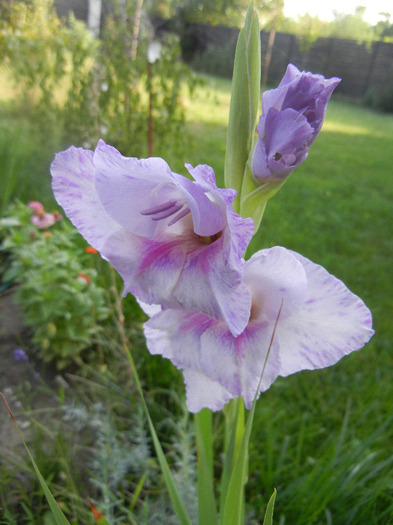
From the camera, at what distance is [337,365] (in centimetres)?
219

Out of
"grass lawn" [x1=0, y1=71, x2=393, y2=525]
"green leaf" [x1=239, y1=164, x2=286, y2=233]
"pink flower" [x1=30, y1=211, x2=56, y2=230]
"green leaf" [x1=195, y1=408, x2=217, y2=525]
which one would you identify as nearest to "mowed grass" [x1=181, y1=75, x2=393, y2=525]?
"grass lawn" [x1=0, y1=71, x2=393, y2=525]

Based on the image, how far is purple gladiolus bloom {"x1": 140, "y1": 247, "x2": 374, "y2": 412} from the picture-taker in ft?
1.81

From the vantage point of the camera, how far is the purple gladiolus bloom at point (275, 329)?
0.55 m

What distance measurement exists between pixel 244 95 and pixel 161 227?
0.76 ft

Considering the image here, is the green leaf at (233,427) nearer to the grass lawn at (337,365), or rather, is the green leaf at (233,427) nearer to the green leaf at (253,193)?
the green leaf at (253,193)

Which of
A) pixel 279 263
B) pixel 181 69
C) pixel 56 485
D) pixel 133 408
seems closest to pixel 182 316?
pixel 279 263

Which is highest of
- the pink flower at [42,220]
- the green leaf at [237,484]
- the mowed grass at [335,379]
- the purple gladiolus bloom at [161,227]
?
the purple gladiolus bloom at [161,227]

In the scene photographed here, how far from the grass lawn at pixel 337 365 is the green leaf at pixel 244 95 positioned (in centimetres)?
88

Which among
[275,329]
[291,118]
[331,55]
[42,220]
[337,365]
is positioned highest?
[331,55]

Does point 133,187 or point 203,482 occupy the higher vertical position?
point 133,187

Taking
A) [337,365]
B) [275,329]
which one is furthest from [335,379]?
[275,329]

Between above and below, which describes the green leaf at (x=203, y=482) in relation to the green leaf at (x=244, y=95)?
below

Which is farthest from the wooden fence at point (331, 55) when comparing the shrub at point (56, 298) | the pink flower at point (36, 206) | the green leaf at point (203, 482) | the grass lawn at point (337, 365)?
the green leaf at point (203, 482)

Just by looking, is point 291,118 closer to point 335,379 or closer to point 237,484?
point 237,484
